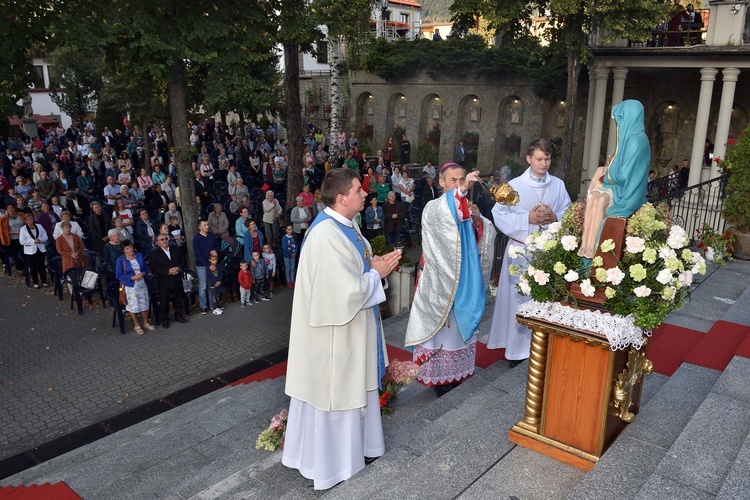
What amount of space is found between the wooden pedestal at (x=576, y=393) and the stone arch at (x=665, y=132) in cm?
2004

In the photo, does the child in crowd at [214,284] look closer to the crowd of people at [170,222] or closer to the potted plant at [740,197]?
the crowd of people at [170,222]

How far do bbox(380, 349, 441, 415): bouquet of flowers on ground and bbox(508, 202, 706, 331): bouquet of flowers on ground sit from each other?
4.32 feet

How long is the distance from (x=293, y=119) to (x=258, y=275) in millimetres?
5151

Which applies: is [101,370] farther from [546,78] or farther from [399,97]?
[399,97]

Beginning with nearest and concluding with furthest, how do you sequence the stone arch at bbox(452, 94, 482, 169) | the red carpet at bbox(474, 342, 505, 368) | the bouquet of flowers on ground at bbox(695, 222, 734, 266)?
the red carpet at bbox(474, 342, 505, 368) < the bouquet of flowers on ground at bbox(695, 222, 734, 266) < the stone arch at bbox(452, 94, 482, 169)

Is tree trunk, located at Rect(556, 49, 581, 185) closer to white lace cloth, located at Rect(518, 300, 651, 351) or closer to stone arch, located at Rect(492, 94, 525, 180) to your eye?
stone arch, located at Rect(492, 94, 525, 180)

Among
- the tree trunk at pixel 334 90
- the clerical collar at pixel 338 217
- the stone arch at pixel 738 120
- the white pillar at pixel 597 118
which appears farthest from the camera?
the stone arch at pixel 738 120

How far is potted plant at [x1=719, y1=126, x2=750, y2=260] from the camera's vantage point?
9086mm

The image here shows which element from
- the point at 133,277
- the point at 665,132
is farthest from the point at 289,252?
the point at 665,132

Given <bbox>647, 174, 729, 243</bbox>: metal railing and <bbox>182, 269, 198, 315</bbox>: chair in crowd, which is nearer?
<bbox>647, 174, 729, 243</bbox>: metal railing

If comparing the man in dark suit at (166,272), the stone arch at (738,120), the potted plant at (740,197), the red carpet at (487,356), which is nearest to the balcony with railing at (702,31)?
the stone arch at (738,120)

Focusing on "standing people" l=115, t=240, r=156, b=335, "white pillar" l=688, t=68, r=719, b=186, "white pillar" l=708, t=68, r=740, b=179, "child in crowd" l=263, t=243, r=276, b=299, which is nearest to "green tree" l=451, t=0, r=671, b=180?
"white pillar" l=688, t=68, r=719, b=186

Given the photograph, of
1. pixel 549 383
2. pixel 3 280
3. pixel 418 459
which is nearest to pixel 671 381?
pixel 549 383

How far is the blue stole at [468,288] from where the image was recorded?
546cm
